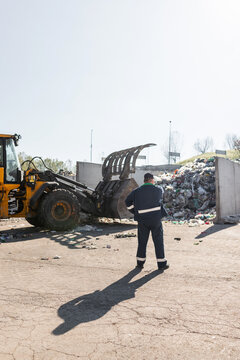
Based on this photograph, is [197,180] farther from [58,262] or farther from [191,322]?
[191,322]

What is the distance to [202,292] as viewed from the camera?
392 cm

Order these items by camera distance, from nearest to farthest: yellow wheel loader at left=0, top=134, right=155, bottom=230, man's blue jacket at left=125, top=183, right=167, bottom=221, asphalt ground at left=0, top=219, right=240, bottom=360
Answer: asphalt ground at left=0, top=219, right=240, bottom=360 < man's blue jacket at left=125, top=183, right=167, bottom=221 < yellow wheel loader at left=0, top=134, right=155, bottom=230

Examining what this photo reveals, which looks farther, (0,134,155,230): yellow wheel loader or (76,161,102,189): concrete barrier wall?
(76,161,102,189): concrete barrier wall

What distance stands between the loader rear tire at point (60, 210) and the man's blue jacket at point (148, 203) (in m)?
3.92

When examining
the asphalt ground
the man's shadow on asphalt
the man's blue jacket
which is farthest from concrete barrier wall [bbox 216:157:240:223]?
the man's shadow on asphalt

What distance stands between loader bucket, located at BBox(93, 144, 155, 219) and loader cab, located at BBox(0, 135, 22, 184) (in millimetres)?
2529

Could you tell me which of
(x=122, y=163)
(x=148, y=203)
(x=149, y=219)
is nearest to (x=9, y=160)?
(x=122, y=163)

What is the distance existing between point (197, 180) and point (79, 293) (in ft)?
36.8

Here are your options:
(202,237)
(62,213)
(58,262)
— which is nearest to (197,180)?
(202,237)

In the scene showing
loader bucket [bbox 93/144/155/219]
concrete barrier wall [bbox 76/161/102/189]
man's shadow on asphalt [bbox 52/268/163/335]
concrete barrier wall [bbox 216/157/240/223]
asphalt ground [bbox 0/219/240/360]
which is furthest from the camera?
concrete barrier wall [bbox 76/161/102/189]

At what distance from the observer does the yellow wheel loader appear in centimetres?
828

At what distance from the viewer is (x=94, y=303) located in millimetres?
3564

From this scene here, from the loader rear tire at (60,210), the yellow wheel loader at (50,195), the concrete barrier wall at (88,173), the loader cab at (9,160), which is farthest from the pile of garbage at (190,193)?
the loader cab at (9,160)

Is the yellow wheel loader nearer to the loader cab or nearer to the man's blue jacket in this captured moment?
the loader cab
